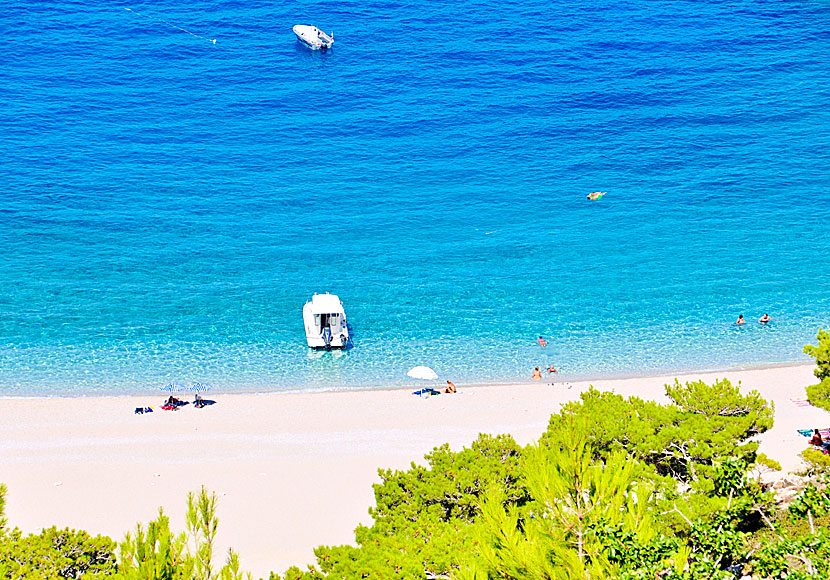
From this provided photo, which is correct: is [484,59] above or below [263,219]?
above

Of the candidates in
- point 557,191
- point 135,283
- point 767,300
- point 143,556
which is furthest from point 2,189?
point 143,556

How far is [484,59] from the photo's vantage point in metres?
73.6

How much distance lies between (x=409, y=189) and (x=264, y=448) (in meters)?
29.1

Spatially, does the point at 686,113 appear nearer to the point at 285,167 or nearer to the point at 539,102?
the point at 539,102

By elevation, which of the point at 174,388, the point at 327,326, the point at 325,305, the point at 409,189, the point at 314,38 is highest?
the point at 314,38

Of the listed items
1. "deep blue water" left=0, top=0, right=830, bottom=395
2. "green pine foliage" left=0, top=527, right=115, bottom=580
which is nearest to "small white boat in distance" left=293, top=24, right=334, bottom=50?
"deep blue water" left=0, top=0, right=830, bottom=395

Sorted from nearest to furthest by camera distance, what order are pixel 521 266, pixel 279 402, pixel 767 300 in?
pixel 279 402 → pixel 767 300 → pixel 521 266

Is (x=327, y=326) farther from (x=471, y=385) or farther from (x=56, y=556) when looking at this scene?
(x=56, y=556)

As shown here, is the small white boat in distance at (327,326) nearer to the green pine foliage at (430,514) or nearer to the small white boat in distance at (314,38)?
the green pine foliage at (430,514)

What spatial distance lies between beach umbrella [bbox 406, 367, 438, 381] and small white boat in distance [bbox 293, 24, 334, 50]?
4418 cm

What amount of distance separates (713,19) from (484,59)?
23.6 m

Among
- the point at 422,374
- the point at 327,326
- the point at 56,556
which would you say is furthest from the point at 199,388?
the point at 56,556

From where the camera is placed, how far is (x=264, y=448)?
102ft

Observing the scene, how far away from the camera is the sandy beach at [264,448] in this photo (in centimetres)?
2642
